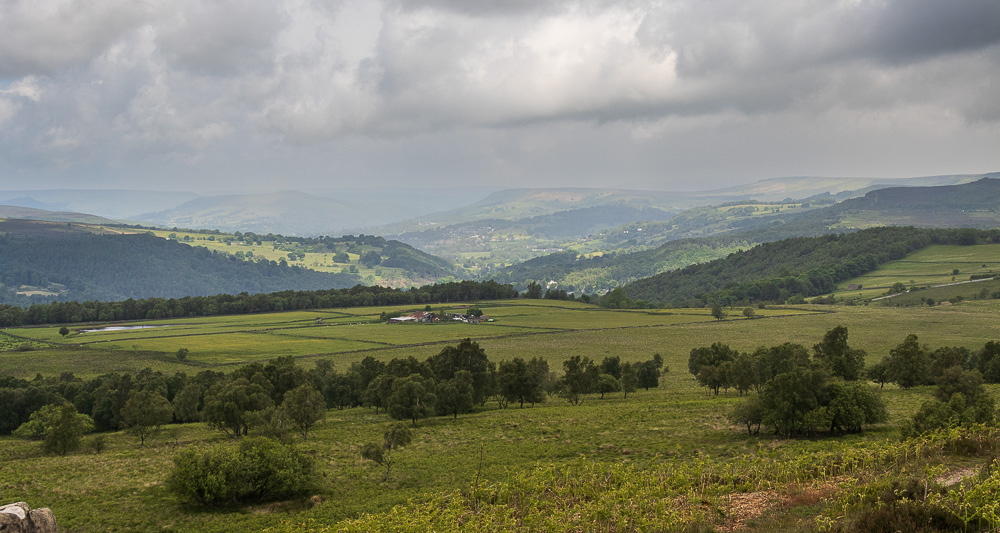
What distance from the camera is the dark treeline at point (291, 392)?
195ft

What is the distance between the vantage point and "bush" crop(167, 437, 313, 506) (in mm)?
38062

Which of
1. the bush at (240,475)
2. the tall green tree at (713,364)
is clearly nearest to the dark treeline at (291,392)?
Answer: the tall green tree at (713,364)

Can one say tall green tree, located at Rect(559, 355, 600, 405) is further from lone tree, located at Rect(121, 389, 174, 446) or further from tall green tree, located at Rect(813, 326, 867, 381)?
lone tree, located at Rect(121, 389, 174, 446)

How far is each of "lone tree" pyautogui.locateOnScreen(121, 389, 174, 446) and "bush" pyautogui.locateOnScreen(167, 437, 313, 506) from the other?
26.5m

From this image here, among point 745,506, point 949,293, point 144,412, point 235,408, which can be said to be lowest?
point 144,412

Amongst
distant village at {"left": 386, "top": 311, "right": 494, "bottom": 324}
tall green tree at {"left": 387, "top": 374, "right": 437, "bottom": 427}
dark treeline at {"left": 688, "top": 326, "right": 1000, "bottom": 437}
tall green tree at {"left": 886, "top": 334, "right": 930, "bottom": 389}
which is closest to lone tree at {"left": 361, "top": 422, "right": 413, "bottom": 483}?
tall green tree at {"left": 387, "top": 374, "right": 437, "bottom": 427}

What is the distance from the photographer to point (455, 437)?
181 ft

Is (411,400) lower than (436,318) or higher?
lower

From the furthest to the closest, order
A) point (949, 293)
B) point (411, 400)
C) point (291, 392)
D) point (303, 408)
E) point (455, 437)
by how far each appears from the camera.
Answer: point (949, 293) → point (411, 400) → point (291, 392) → point (303, 408) → point (455, 437)

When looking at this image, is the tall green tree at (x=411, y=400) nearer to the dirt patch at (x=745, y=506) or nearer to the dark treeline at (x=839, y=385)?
the dark treeline at (x=839, y=385)

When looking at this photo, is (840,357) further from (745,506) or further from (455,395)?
(745,506)

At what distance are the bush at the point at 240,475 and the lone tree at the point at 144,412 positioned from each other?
26.5 metres

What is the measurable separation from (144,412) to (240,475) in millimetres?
30823

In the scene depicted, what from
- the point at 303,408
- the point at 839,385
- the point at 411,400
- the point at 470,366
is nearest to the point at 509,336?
the point at 470,366
